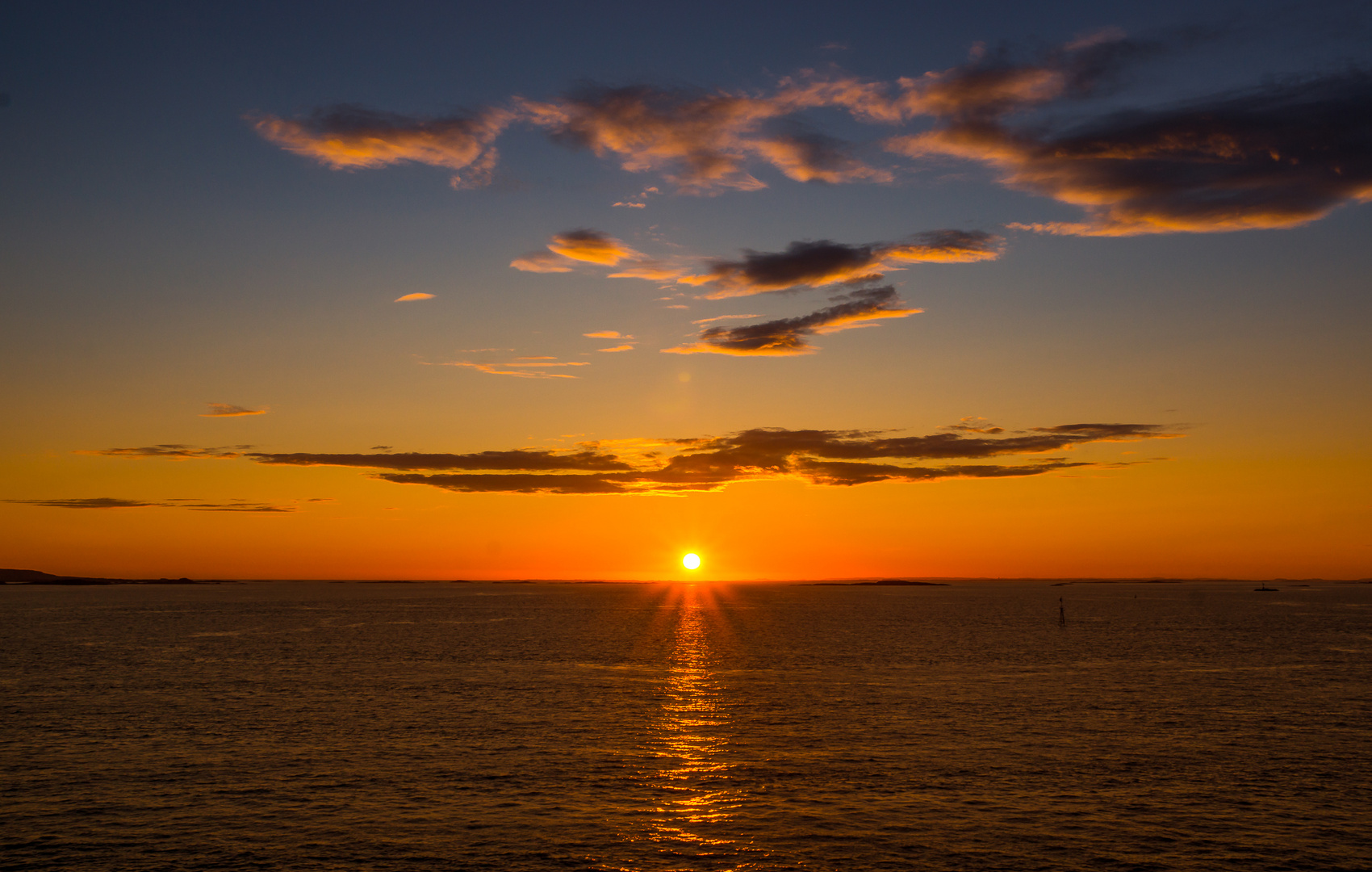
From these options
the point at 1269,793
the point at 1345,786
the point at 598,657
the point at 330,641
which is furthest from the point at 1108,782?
the point at 330,641

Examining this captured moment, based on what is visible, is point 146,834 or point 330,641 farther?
point 330,641

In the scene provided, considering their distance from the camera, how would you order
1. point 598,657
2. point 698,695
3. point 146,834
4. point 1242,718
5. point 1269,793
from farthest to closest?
point 598,657 < point 698,695 < point 1242,718 < point 1269,793 < point 146,834

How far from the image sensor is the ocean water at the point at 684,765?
32719 mm

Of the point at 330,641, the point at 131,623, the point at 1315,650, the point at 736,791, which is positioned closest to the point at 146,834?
the point at 736,791

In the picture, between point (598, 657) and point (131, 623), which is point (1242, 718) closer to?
point (598, 657)

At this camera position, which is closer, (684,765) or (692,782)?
(692,782)

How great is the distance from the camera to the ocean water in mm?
32719

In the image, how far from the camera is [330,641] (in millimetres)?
125188

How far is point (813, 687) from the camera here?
74.3 m

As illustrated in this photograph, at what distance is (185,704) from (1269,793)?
63309mm

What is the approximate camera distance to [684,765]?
150ft

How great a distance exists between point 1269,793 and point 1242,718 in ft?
68.4

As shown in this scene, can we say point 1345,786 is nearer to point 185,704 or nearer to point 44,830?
A: point 44,830

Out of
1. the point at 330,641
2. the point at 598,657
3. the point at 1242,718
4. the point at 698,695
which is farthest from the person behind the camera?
the point at 330,641
